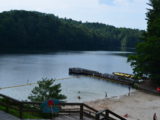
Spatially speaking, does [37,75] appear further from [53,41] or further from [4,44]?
[53,41]

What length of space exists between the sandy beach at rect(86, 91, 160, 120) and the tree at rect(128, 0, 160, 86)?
5870 millimetres

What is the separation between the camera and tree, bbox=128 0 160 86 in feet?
144

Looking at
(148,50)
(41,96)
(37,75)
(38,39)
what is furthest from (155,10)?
(38,39)

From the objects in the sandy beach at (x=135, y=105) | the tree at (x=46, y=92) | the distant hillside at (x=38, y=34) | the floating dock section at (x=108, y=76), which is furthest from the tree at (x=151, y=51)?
the distant hillside at (x=38, y=34)

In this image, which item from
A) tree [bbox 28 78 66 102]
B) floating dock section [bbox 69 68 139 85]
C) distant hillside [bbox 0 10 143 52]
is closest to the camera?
tree [bbox 28 78 66 102]

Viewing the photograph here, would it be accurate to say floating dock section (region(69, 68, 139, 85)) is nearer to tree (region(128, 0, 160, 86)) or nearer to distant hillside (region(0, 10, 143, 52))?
tree (region(128, 0, 160, 86))

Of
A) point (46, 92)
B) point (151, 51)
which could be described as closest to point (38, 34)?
point (151, 51)

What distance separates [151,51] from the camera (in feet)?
146

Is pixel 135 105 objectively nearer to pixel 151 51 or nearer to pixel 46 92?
pixel 151 51

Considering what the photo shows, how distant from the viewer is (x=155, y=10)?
1938 inches

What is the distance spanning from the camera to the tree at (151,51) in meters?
43.9

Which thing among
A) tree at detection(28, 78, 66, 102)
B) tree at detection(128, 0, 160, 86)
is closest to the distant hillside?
tree at detection(128, 0, 160, 86)

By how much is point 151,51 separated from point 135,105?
546 inches

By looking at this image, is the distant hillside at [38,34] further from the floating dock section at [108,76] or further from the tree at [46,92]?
the tree at [46,92]
